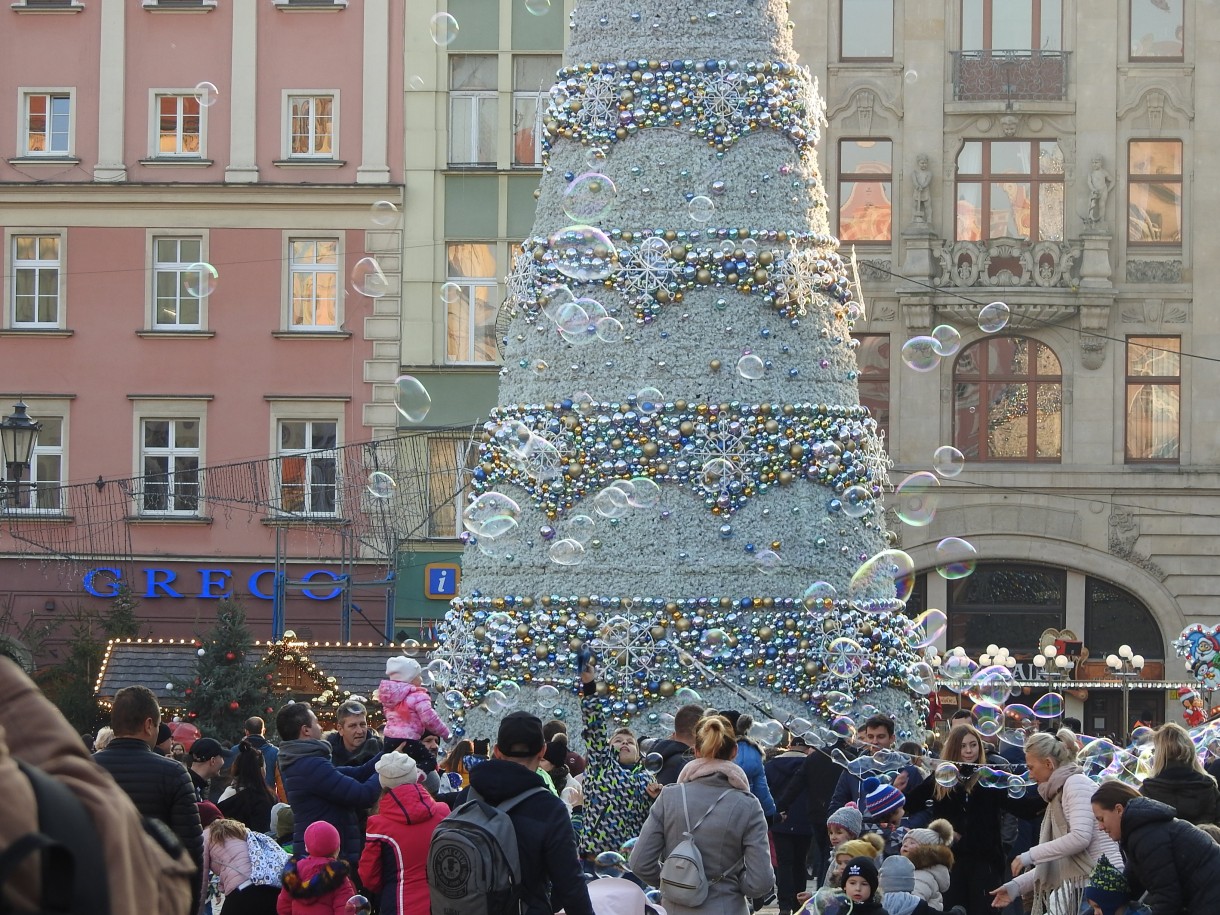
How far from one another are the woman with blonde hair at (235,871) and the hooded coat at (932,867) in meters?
2.45

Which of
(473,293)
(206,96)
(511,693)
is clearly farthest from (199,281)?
(511,693)

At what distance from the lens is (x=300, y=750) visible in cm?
841

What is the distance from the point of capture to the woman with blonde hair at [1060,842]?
26.4 ft

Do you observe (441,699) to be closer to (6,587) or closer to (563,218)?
(563,218)

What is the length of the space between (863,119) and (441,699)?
19.5 m

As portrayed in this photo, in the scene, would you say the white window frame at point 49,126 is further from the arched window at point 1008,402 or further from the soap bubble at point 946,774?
the soap bubble at point 946,774

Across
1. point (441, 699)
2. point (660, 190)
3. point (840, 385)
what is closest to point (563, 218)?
point (660, 190)

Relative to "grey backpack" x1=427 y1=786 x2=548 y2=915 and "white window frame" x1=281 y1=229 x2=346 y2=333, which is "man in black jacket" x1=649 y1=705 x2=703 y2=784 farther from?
"white window frame" x1=281 y1=229 x2=346 y2=333

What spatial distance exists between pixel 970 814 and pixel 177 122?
22514mm

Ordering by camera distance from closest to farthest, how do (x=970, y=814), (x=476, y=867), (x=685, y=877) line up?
(x=476, y=867) → (x=685, y=877) → (x=970, y=814)

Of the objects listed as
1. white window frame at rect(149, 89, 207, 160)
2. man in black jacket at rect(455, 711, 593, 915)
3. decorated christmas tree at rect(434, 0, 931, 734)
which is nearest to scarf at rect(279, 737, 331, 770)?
man in black jacket at rect(455, 711, 593, 915)

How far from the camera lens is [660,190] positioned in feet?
40.2

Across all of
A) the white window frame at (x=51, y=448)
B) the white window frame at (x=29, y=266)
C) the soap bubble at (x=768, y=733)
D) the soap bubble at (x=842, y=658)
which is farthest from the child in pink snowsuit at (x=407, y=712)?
the white window frame at (x=29, y=266)

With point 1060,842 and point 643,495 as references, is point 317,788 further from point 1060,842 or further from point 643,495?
point 643,495
